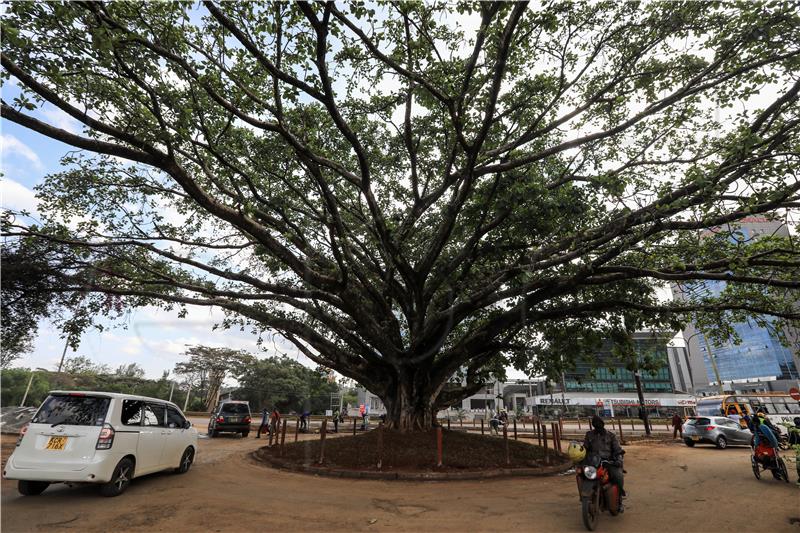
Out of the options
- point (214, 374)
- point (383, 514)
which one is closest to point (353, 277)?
point (383, 514)

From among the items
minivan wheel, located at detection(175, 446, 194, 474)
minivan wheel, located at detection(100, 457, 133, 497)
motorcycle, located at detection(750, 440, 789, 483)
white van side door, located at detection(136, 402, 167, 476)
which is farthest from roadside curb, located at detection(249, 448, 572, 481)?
motorcycle, located at detection(750, 440, 789, 483)

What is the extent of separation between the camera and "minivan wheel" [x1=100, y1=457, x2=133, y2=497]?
671 cm

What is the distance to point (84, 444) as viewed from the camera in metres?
6.46

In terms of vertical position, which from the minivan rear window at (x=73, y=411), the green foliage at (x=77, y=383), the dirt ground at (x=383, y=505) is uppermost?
the green foliage at (x=77, y=383)

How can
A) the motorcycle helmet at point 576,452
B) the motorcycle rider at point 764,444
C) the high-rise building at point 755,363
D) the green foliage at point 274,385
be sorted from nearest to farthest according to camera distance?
the motorcycle helmet at point 576,452, the motorcycle rider at point 764,444, the green foliage at point 274,385, the high-rise building at point 755,363

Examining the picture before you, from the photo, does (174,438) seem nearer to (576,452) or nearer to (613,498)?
(576,452)

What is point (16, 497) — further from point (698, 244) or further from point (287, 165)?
point (698, 244)

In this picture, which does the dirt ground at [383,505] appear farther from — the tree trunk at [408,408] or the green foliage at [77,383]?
the green foliage at [77,383]

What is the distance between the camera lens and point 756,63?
26.6ft

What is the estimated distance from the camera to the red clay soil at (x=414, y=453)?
Answer: 1009 centimetres

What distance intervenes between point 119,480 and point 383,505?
458cm

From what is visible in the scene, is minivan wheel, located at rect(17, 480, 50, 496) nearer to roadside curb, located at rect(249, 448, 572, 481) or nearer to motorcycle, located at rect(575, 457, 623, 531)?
roadside curb, located at rect(249, 448, 572, 481)

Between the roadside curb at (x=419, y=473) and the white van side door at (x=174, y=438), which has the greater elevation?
the white van side door at (x=174, y=438)

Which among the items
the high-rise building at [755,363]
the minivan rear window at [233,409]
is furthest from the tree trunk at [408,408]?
the high-rise building at [755,363]
